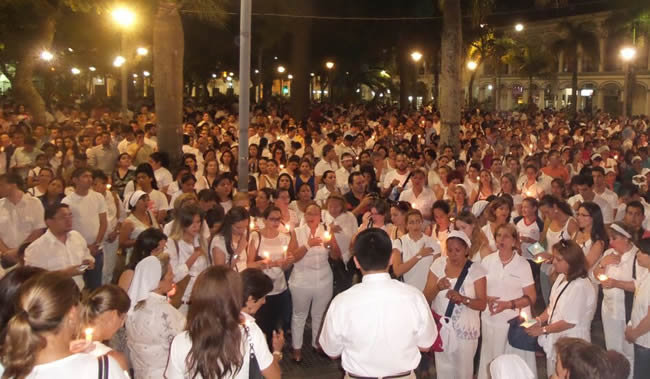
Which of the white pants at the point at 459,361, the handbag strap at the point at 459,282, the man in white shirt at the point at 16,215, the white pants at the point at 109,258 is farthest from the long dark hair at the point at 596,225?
the man in white shirt at the point at 16,215

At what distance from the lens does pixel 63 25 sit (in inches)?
1213

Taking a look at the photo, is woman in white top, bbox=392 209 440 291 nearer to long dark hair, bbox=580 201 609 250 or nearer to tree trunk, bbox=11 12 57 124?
long dark hair, bbox=580 201 609 250

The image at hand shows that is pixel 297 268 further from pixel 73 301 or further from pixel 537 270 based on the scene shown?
pixel 73 301

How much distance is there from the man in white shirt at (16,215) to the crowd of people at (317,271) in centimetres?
2

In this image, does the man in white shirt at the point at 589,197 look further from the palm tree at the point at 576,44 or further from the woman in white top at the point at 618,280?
the palm tree at the point at 576,44

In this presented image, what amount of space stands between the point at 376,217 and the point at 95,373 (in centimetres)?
487

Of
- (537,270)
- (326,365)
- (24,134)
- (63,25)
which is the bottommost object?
(326,365)

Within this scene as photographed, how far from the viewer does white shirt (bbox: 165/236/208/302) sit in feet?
20.2

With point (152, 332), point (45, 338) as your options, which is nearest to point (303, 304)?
point (152, 332)

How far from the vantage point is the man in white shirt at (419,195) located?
31.6 ft

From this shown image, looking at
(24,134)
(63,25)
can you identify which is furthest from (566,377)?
(63,25)


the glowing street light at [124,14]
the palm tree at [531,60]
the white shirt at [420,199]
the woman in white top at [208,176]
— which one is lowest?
the white shirt at [420,199]

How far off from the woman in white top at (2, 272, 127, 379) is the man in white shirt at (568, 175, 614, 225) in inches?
300

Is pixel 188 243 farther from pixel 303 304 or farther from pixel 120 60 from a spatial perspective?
pixel 120 60
